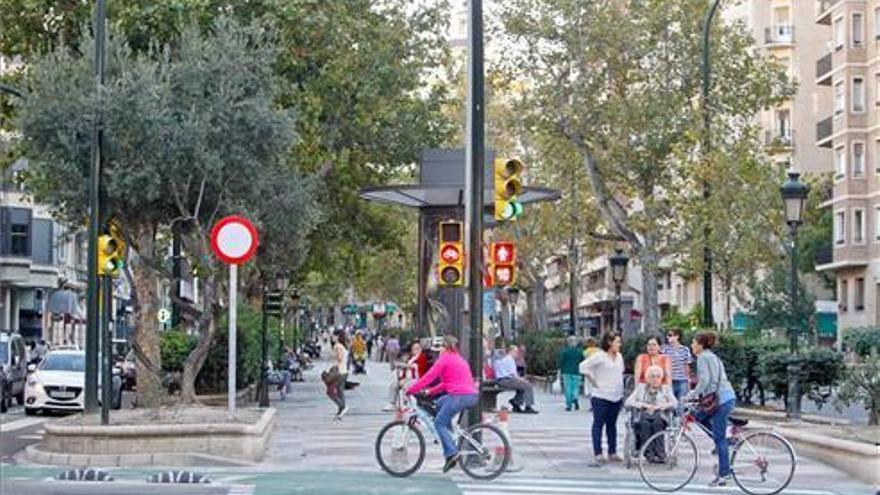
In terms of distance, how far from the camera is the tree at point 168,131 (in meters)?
21.9

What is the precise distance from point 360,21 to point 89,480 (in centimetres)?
2022

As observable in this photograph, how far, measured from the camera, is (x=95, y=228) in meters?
21.6

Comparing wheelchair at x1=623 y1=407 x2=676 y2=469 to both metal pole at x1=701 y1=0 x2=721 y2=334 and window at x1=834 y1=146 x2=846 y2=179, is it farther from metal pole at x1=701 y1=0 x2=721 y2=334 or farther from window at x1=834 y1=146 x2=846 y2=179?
window at x1=834 y1=146 x2=846 y2=179

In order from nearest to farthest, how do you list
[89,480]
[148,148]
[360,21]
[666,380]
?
[89,480] < [666,380] < [148,148] < [360,21]

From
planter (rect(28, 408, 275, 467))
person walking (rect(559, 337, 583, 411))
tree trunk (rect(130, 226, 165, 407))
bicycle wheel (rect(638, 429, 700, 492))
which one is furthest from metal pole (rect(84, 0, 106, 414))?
person walking (rect(559, 337, 583, 411))

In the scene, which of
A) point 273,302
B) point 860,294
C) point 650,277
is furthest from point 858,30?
point 273,302

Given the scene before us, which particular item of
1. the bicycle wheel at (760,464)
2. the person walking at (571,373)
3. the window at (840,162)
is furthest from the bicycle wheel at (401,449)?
the window at (840,162)

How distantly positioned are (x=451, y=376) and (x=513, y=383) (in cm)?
1345

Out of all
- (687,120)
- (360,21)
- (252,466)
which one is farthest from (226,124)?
(687,120)

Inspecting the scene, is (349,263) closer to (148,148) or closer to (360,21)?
(360,21)

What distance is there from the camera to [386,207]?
47156 mm

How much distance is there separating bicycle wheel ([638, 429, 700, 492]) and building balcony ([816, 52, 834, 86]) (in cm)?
4919

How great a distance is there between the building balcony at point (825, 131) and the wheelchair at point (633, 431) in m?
47.4

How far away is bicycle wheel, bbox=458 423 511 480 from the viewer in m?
17.6
